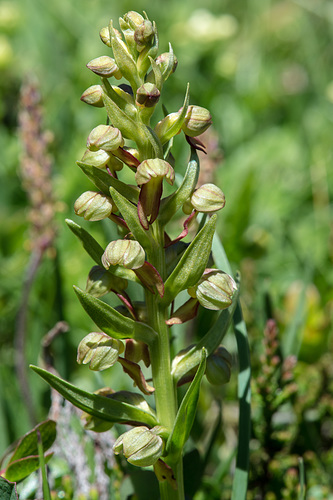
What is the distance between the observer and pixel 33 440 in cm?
67

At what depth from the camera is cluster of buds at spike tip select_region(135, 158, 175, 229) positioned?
1.77 feet

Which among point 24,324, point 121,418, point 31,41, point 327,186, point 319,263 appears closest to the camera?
point 121,418

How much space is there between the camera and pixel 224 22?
2.57 m

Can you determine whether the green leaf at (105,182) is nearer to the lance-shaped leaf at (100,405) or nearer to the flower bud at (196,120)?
the flower bud at (196,120)

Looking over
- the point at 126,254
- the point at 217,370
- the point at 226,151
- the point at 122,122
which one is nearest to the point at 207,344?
the point at 217,370

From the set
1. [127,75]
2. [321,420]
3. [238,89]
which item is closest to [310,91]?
[238,89]

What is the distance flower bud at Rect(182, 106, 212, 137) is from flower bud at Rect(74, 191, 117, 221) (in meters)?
0.11

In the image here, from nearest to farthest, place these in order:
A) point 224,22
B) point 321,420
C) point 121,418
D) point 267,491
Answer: point 121,418, point 267,491, point 321,420, point 224,22

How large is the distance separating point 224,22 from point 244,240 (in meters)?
1.29

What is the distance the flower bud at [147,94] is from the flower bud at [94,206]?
98mm

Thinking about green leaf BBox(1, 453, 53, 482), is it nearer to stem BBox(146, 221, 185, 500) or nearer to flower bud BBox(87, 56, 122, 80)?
stem BBox(146, 221, 185, 500)

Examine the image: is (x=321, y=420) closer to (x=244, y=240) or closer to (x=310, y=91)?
(x=244, y=240)

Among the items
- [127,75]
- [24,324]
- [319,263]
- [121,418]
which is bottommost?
[319,263]

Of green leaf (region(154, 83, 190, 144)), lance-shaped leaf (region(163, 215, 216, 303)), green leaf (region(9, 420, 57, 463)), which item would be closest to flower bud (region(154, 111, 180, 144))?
green leaf (region(154, 83, 190, 144))
